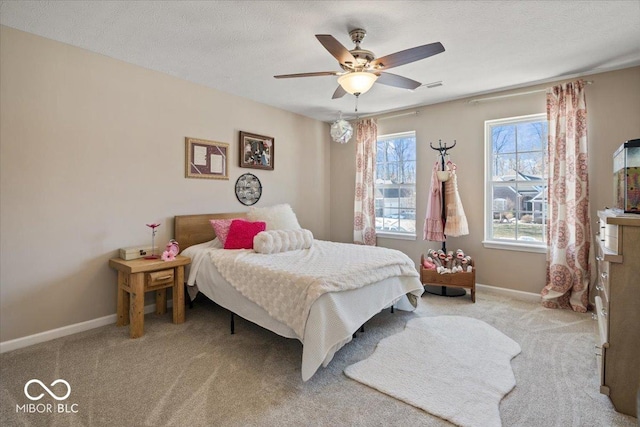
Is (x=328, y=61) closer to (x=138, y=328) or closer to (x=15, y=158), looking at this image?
(x=15, y=158)

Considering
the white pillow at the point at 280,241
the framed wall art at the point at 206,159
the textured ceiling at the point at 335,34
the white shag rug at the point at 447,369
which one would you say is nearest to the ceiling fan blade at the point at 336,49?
the textured ceiling at the point at 335,34

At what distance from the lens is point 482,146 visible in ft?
12.6

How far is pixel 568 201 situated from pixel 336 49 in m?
2.94

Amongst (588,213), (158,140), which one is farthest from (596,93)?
(158,140)

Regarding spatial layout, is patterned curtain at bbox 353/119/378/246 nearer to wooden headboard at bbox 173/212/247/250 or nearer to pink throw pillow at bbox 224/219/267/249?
pink throw pillow at bbox 224/219/267/249

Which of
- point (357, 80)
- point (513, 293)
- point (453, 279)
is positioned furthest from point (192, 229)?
point (513, 293)

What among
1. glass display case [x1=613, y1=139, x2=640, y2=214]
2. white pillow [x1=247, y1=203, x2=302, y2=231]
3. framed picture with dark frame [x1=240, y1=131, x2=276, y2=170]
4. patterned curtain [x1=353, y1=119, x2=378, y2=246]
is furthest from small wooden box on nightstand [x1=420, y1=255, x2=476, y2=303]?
framed picture with dark frame [x1=240, y1=131, x2=276, y2=170]

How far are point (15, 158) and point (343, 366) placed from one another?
2980mm

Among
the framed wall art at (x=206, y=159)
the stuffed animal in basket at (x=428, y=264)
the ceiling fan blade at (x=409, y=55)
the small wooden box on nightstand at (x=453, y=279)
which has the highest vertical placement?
the ceiling fan blade at (x=409, y=55)

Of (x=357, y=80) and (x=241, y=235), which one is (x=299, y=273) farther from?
(x=357, y=80)

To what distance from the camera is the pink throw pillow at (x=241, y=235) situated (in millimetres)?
3131

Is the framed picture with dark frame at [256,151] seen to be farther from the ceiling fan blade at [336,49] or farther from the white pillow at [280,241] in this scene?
the ceiling fan blade at [336,49]

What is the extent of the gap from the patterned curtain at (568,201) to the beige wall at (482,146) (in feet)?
0.45

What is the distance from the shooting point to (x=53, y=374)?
6.67 feet
